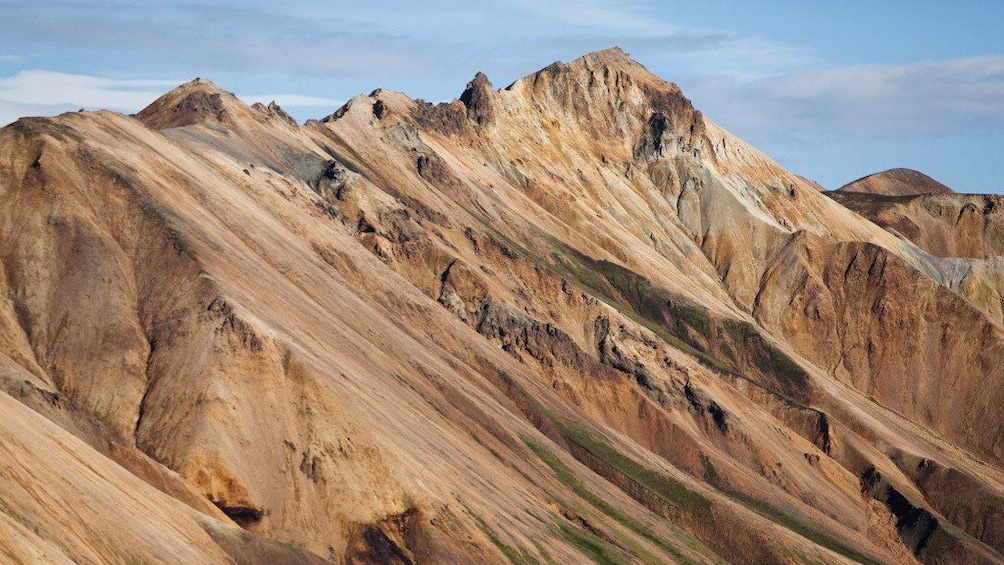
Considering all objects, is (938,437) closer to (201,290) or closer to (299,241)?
(299,241)

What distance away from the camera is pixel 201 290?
8844 cm

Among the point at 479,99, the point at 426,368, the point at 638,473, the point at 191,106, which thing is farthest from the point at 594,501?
the point at 479,99

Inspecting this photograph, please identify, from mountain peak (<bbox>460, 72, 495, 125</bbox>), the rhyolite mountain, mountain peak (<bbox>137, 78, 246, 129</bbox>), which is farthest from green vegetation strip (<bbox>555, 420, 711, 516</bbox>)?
mountain peak (<bbox>460, 72, 495, 125</bbox>)

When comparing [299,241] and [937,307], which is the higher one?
[937,307]

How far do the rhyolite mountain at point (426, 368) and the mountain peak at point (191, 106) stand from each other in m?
0.46

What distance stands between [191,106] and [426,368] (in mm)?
46563

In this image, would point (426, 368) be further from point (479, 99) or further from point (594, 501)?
point (479, 99)

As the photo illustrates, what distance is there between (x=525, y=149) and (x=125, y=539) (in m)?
141

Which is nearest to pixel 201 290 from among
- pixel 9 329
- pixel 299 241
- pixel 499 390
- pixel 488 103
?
pixel 9 329

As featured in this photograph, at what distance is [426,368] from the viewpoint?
359 feet

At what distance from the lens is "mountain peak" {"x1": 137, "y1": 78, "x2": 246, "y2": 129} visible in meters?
137

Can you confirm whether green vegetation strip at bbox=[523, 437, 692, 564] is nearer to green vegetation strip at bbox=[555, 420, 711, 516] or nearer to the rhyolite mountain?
the rhyolite mountain

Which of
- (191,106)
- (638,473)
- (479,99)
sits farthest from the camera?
(479,99)

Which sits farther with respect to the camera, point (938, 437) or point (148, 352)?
point (938, 437)
